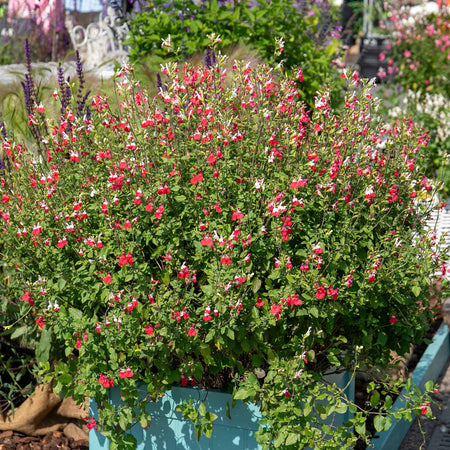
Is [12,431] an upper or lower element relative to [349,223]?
lower

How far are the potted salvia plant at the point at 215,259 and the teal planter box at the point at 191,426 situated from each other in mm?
12

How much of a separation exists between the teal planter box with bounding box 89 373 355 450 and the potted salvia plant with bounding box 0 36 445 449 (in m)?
0.01

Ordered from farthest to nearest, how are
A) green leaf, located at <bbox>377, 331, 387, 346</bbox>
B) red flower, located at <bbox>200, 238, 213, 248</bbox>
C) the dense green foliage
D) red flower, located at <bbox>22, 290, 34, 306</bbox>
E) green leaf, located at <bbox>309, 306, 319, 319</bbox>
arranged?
the dense green foliage < green leaf, located at <bbox>377, 331, 387, 346</bbox> < red flower, located at <bbox>22, 290, 34, 306</bbox> < green leaf, located at <bbox>309, 306, 319, 319</bbox> < red flower, located at <bbox>200, 238, 213, 248</bbox>

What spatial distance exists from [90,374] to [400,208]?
5.02ft

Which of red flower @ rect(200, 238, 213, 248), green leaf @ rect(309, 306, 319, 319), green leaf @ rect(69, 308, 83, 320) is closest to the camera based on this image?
red flower @ rect(200, 238, 213, 248)

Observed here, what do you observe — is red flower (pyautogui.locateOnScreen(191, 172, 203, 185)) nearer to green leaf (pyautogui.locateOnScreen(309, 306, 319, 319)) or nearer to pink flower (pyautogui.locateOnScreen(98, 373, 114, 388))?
green leaf (pyautogui.locateOnScreen(309, 306, 319, 319))

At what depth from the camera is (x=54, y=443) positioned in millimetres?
3564

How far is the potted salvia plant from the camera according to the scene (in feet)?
8.36

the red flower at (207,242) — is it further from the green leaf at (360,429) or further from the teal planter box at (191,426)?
the green leaf at (360,429)

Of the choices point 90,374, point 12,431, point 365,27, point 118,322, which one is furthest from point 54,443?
point 365,27

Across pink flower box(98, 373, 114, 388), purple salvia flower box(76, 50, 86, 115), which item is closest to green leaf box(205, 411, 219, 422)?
pink flower box(98, 373, 114, 388)

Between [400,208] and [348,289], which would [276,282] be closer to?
[348,289]

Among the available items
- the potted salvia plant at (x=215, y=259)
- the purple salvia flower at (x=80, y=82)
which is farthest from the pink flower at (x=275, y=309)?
the purple salvia flower at (x=80, y=82)

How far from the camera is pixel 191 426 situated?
2869 millimetres
